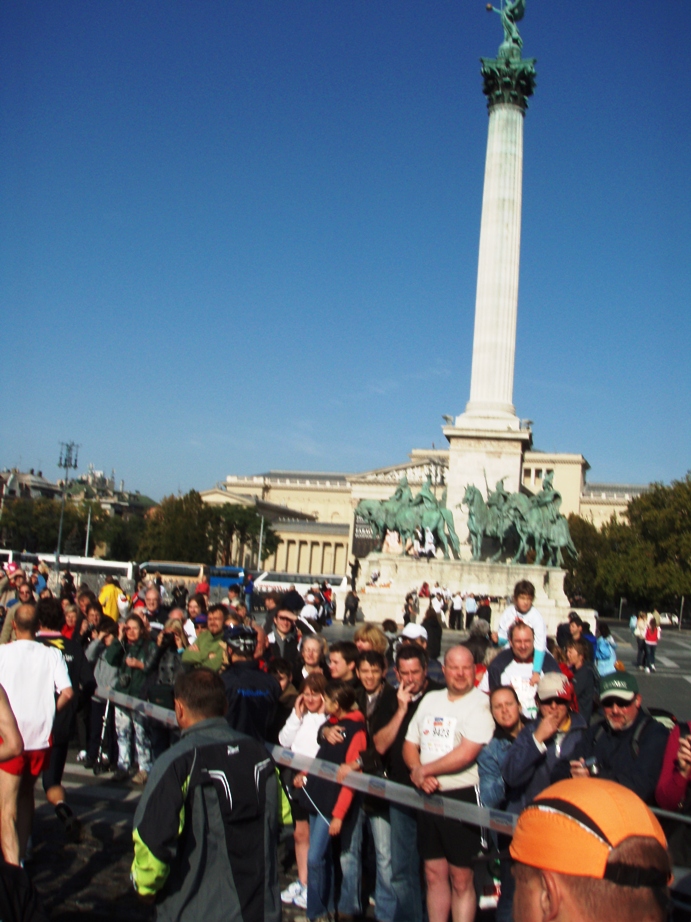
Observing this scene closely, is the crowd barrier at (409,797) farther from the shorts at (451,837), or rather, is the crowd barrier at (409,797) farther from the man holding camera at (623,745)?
the man holding camera at (623,745)

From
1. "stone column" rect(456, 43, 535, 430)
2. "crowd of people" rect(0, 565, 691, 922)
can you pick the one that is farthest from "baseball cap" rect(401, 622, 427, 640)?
"stone column" rect(456, 43, 535, 430)

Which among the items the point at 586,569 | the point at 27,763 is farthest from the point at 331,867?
the point at 586,569

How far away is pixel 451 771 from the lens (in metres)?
5.29

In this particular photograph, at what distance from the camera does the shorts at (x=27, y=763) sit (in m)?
5.48

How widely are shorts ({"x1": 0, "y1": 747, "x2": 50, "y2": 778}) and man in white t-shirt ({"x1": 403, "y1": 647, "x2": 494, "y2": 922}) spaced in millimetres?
2154

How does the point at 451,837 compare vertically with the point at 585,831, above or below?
below

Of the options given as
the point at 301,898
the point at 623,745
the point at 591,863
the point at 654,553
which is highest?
the point at 654,553

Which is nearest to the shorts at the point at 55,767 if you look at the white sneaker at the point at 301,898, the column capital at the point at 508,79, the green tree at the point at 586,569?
the white sneaker at the point at 301,898

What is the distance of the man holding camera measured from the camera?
4.66 metres

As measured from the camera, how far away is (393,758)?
5691mm

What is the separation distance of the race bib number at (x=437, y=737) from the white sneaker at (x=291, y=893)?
146cm

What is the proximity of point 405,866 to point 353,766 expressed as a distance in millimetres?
690

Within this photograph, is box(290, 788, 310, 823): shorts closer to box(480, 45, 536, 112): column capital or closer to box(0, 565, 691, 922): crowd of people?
box(0, 565, 691, 922): crowd of people

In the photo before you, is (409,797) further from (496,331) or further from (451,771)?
(496,331)
